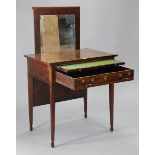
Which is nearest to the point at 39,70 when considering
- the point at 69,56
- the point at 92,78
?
the point at 69,56

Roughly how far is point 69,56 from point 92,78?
443mm

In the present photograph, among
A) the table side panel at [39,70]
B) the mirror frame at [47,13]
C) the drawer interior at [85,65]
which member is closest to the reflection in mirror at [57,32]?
the mirror frame at [47,13]

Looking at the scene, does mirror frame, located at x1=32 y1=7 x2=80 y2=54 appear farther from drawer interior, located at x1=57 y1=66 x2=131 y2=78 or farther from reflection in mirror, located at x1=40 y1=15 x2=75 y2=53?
drawer interior, located at x1=57 y1=66 x2=131 y2=78

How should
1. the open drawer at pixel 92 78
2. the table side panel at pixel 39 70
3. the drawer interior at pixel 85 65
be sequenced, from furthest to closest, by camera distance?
the table side panel at pixel 39 70 → the drawer interior at pixel 85 65 → the open drawer at pixel 92 78

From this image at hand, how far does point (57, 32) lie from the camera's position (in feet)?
9.43

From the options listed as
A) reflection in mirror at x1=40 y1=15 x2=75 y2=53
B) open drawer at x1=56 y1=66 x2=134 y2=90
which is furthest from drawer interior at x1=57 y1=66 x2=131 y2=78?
reflection in mirror at x1=40 y1=15 x2=75 y2=53

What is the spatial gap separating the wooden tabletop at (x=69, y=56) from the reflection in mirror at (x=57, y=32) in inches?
2.4

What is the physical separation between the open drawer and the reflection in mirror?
0.43 meters

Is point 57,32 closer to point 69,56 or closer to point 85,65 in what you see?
point 69,56

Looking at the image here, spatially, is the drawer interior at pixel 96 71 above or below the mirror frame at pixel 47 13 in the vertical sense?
below

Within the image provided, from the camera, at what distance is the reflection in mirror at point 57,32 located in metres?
2.82

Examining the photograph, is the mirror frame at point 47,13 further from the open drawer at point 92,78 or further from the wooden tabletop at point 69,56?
the open drawer at point 92,78
